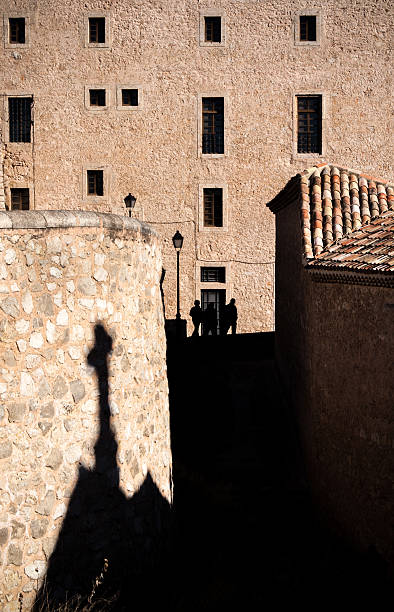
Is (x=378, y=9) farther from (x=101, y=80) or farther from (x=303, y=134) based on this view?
(x=101, y=80)

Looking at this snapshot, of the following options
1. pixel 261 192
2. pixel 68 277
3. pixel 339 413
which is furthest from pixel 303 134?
pixel 68 277

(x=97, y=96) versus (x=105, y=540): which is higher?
(x=97, y=96)

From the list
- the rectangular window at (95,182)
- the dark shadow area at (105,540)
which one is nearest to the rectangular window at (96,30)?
the rectangular window at (95,182)

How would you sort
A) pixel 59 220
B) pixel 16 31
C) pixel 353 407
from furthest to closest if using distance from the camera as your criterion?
pixel 16 31 → pixel 353 407 → pixel 59 220

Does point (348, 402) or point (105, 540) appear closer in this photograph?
point (105, 540)

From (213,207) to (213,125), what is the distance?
8.20 ft

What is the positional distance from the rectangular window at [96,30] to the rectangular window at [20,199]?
507 centimetres

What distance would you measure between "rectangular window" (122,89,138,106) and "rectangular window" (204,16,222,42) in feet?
8.97

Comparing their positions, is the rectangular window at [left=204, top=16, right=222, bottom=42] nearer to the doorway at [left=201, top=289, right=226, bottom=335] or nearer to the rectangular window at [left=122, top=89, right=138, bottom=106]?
the rectangular window at [left=122, top=89, right=138, bottom=106]

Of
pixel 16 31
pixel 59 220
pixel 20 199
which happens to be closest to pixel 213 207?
pixel 20 199

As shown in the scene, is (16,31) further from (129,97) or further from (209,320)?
(209,320)

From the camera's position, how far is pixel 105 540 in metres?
6.43

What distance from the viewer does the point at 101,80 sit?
66.6 ft

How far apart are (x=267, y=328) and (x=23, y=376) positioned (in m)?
15.3
